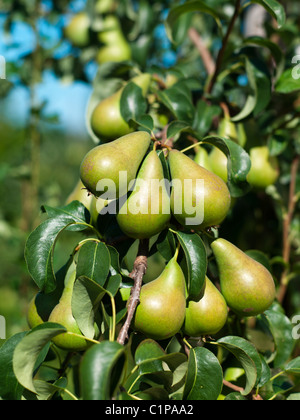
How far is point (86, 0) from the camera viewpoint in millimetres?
1345

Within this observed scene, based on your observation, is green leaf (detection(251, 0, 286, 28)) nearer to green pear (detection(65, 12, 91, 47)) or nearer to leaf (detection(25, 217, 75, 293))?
leaf (detection(25, 217, 75, 293))

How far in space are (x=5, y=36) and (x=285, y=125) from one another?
3.92 ft

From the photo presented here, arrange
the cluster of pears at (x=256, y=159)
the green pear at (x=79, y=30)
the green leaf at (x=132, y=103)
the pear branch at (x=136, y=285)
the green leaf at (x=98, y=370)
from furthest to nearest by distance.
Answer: the green pear at (x=79, y=30) → the cluster of pears at (x=256, y=159) → the green leaf at (x=132, y=103) → the pear branch at (x=136, y=285) → the green leaf at (x=98, y=370)

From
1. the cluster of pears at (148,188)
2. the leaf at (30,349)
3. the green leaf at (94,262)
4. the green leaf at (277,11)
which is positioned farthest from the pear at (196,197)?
the green leaf at (277,11)

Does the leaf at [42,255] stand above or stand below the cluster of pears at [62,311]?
above

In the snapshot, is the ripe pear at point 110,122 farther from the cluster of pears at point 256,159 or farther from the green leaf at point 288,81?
the green leaf at point 288,81

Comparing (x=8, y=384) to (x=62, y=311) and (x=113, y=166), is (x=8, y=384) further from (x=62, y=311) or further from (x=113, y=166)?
(x=113, y=166)

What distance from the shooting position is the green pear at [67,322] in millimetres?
575

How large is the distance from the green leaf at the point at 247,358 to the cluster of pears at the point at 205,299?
0.03 meters

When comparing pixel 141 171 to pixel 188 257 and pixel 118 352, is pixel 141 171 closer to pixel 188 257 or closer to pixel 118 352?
pixel 188 257

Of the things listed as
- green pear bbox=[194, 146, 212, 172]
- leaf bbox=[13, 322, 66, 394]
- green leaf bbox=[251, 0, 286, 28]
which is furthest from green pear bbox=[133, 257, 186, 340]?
green leaf bbox=[251, 0, 286, 28]

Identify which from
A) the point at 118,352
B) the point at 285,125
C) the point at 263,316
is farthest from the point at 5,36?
the point at 118,352

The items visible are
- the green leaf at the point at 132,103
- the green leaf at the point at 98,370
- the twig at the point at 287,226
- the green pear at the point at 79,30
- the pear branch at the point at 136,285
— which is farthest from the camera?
the green pear at the point at 79,30

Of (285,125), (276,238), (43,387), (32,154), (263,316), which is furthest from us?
(32,154)
